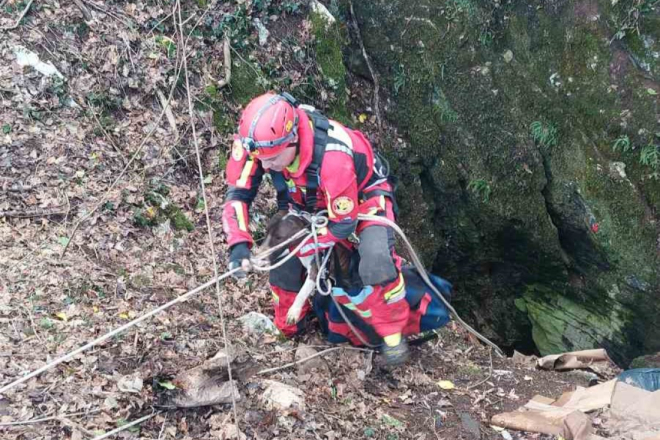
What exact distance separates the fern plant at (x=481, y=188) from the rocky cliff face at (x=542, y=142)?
0.04 ft

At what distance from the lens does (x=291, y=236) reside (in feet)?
13.5

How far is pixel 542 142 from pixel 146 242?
13.2ft

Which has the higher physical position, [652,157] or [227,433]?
[652,157]

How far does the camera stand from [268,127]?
11.5 feet

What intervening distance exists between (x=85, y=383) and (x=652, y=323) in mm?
5636

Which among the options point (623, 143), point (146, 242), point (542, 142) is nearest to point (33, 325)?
point (146, 242)

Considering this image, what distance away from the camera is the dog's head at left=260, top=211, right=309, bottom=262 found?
4.16 metres

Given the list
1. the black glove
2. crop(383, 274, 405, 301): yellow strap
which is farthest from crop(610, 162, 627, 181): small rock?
the black glove

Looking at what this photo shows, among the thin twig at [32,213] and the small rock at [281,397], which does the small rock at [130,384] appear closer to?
the small rock at [281,397]

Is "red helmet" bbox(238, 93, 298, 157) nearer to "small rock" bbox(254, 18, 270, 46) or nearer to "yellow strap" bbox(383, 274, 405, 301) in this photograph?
"yellow strap" bbox(383, 274, 405, 301)

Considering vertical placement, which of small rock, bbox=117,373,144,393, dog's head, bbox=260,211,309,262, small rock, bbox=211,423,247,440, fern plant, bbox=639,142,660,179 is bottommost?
small rock, bbox=211,423,247,440

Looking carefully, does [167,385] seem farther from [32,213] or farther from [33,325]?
[32,213]

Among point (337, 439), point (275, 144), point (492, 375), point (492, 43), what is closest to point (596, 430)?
point (492, 375)

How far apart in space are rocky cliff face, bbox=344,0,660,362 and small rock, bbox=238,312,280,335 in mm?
2765
